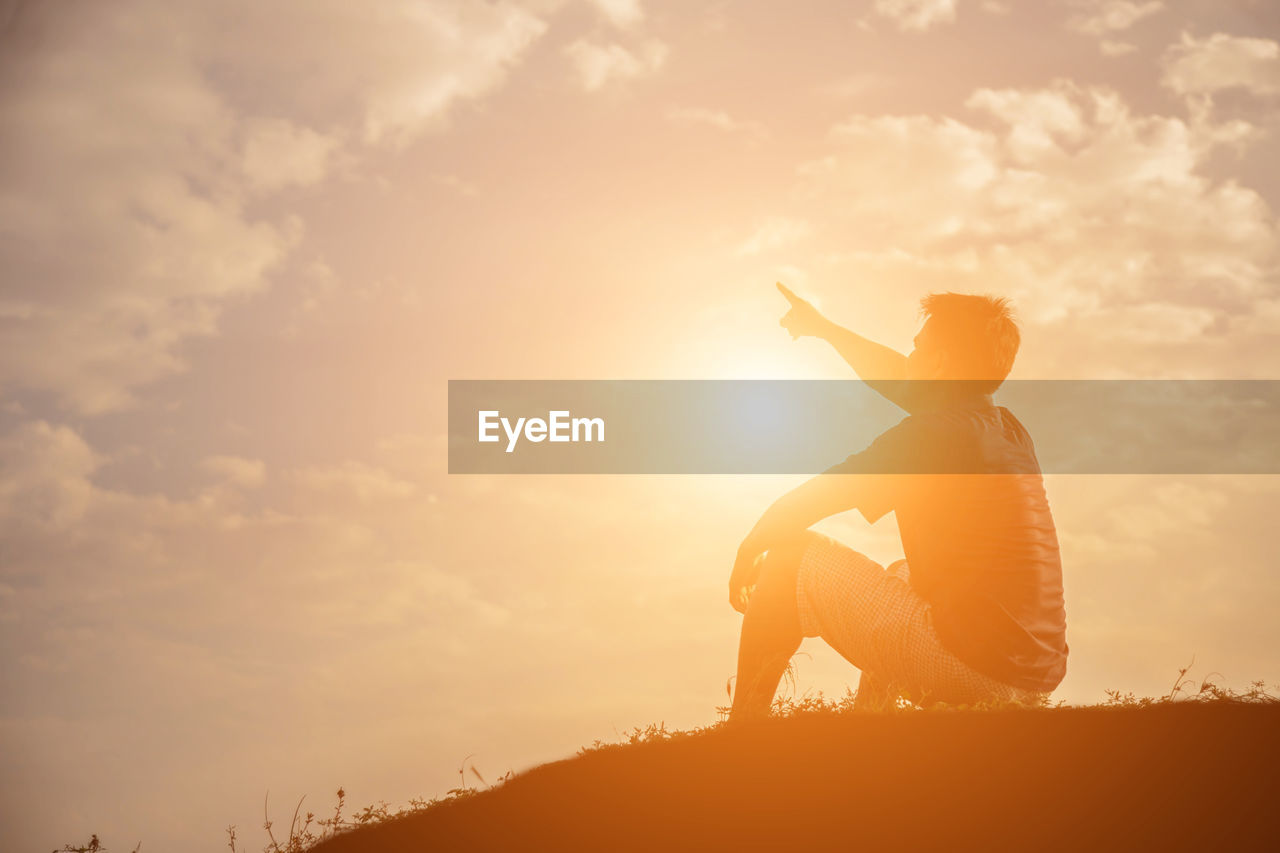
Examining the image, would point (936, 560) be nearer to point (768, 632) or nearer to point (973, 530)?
point (973, 530)

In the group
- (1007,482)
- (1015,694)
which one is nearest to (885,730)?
(1015,694)

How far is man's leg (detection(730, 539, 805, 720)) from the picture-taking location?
6250mm

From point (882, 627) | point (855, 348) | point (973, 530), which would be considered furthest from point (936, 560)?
point (855, 348)

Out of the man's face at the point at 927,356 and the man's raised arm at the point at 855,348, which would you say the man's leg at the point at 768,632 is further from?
the man's raised arm at the point at 855,348

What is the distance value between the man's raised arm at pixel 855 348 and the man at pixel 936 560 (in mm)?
1075

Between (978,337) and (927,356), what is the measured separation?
339mm

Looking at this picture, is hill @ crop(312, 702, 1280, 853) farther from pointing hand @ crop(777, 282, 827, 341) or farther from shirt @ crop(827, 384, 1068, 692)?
pointing hand @ crop(777, 282, 827, 341)

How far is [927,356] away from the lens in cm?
634

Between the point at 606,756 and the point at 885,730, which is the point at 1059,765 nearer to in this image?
the point at 885,730

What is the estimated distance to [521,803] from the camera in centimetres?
632

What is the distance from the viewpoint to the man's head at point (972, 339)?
20.1 feet

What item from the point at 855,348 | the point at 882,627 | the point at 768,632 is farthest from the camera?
the point at 855,348

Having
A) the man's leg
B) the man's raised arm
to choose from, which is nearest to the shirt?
the man's leg

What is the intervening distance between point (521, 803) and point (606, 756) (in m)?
0.59
